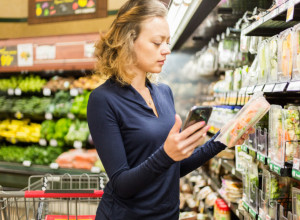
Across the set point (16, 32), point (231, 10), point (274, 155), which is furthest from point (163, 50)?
point (16, 32)

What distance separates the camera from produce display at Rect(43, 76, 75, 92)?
499cm

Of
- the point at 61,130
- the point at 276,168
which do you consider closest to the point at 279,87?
the point at 276,168

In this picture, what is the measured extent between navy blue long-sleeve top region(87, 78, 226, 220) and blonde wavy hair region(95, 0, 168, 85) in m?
0.05

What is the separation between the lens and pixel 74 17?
214 inches

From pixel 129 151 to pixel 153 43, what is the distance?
0.43 m

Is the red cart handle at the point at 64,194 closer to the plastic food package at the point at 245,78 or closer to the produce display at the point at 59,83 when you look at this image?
the plastic food package at the point at 245,78

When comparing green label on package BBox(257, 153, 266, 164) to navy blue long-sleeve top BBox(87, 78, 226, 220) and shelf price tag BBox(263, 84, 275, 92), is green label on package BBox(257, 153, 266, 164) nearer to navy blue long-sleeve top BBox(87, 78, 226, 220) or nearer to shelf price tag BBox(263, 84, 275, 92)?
Result: shelf price tag BBox(263, 84, 275, 92)

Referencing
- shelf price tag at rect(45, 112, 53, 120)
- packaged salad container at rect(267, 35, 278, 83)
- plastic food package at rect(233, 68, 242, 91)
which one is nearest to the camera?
packaged salad container at rect(267, 35, 278, 83)

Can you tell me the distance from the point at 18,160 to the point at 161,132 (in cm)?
433

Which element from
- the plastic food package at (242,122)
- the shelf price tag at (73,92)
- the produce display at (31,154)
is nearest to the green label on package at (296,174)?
the plastic food package at (242,122)

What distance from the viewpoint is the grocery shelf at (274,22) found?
5.70 feet

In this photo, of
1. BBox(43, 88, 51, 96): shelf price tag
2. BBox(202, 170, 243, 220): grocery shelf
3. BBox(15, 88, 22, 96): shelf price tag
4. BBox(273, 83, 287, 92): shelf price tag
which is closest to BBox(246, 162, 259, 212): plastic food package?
BBox(202, 170, 243, 220): grocery shelf

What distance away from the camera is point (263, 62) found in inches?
85.9

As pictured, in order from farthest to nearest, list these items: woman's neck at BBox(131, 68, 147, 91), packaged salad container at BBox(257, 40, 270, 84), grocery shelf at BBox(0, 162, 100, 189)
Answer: grocery shelf at BBox(0, 162, 100, 189) < packaged salad container at BBox(257, 40, 270, 84) < woman's neck at BBox(131, 68, 147, 91)
